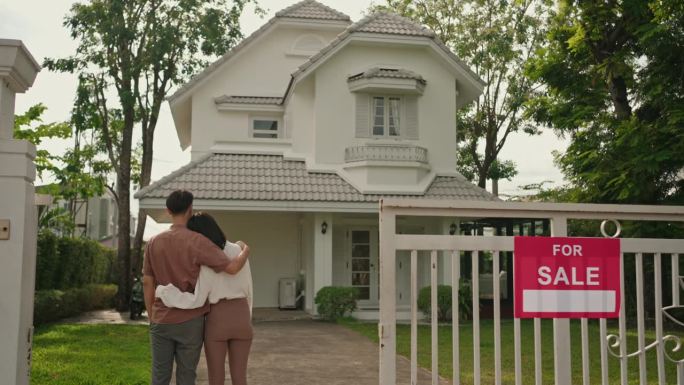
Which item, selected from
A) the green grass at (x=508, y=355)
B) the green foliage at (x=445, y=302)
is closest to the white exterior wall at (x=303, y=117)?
the green foliage at (x=445, y=302)

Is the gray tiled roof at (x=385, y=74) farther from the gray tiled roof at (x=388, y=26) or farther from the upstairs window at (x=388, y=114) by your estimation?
the gray tiled roof at (x=388, y=26)

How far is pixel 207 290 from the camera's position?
4820 mm

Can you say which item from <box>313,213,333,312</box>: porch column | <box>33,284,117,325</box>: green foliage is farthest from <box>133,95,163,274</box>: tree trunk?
<box>313,213,333,312</box>: porch column

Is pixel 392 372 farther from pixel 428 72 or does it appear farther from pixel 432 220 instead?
pixel 428 72

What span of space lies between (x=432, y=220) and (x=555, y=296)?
1361 cm

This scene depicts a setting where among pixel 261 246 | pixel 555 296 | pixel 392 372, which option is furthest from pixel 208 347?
pixel 261 246

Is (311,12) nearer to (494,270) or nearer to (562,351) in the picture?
(494,270)

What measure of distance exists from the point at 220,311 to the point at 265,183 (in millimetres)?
11873

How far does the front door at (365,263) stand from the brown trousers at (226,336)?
13318 mm

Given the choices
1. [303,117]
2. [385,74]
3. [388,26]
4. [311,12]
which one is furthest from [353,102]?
[311,12]

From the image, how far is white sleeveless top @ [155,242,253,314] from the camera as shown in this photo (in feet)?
15.6

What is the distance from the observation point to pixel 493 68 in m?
27.0

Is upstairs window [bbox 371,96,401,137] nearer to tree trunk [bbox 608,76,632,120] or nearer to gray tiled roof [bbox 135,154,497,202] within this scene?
gray tiled roof [bbox 135,154,497,202]

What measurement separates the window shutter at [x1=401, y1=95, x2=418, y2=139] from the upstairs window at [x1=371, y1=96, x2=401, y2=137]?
20 cm
